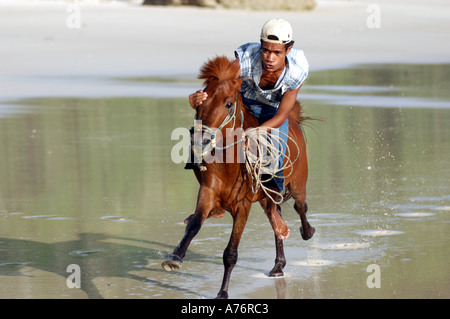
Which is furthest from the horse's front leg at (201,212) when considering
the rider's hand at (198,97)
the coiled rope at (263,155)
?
the rider's hand at (198,97)

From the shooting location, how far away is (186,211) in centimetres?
1027

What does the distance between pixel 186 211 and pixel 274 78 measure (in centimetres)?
293

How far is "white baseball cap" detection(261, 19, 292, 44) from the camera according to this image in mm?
7410

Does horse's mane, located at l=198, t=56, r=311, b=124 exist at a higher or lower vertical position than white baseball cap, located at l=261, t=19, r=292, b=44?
lower

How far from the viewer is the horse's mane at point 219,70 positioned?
715cm

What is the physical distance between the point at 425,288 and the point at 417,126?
8776 millimetres

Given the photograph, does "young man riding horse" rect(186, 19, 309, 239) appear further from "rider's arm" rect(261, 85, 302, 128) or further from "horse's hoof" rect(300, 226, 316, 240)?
"horse's hoof" rect(300, 226, 316, 240)

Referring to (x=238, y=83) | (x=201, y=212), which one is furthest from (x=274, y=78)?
(x=201, y=212)

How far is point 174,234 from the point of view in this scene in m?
9.32

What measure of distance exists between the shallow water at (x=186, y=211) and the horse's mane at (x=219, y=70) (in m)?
1.64

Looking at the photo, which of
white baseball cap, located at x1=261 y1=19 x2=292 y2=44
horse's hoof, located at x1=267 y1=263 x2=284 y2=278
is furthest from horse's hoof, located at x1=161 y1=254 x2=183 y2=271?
white baseball cap, located at x1=261 y1=19 x2=292 y2=44

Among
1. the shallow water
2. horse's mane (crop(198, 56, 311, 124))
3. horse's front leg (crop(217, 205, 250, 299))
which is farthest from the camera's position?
the shallow water

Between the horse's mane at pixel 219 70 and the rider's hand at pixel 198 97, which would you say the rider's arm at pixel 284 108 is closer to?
the horse's mane at pixel 219 70

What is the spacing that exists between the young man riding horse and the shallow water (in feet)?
2.52
